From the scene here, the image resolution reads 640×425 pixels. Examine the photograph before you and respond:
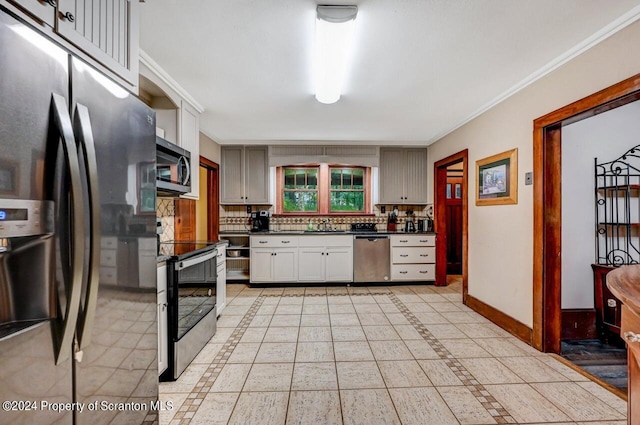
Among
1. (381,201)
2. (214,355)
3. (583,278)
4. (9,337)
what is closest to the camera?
(9,337)

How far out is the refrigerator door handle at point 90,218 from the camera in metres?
0.86

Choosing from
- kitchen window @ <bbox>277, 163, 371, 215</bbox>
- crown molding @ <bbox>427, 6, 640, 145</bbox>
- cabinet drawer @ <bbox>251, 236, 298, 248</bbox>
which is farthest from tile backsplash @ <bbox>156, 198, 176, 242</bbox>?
crown molding @ <bbox>427, 6, 640, 145</bbox>

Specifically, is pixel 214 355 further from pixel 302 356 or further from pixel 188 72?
pixel 188 72

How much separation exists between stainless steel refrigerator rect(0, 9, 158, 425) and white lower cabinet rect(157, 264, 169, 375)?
85 cm

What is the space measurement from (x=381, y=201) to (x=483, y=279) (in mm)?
2112

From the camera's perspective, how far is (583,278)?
2.92 meters

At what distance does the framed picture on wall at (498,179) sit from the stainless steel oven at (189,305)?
9.65 feet


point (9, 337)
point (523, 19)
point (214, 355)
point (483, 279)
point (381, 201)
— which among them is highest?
point (523, 19)

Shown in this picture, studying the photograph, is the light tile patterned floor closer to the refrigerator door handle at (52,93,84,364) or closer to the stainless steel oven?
the stainless steel oven

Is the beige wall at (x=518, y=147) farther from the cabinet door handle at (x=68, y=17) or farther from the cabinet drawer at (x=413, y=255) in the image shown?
the cabinet door handle at (x=68, y=17)

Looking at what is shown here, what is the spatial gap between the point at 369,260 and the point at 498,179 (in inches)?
87.7

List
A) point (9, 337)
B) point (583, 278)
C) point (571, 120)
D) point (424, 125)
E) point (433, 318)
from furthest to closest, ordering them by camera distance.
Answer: point (424, 125) → point (433, 318) → point (583, 278) → point (571, 120) → point (9, 337)

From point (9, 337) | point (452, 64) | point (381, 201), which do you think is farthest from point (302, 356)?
point (381, 201)

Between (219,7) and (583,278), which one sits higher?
(219,7)
